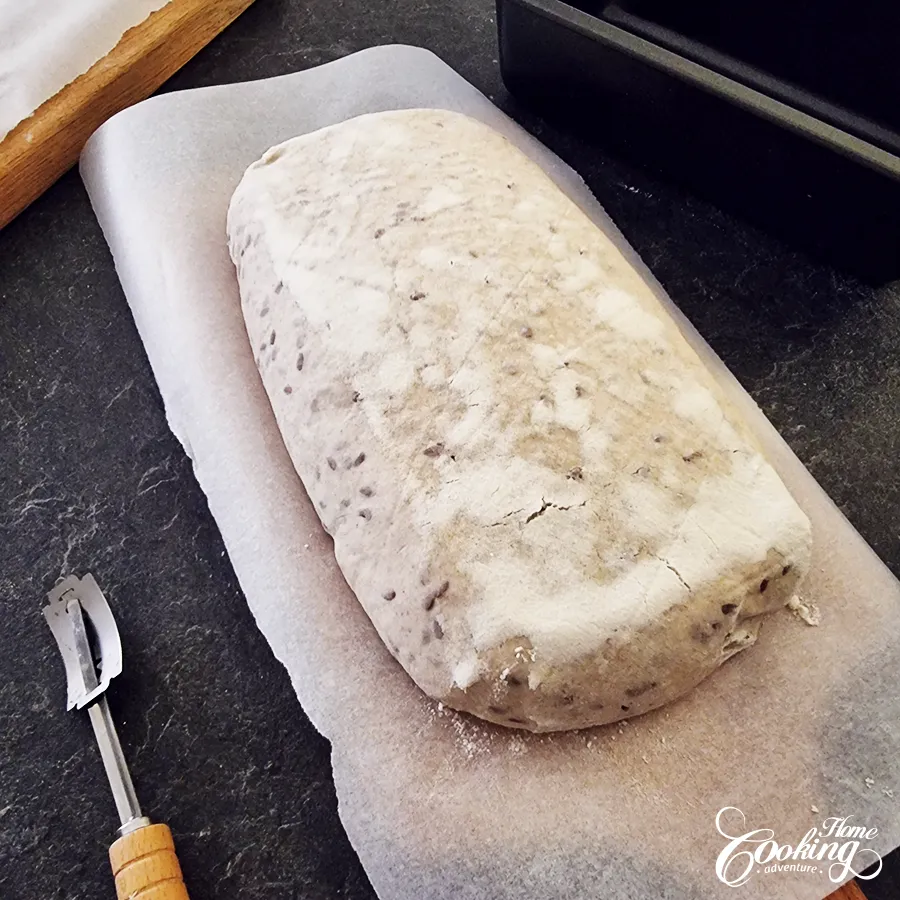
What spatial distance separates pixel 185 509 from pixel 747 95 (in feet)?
2.49

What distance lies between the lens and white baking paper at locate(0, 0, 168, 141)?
116 cm

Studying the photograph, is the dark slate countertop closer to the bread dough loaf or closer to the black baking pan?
the black baking pan

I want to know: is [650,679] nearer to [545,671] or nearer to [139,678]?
[545,671]

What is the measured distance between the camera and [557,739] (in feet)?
2.67

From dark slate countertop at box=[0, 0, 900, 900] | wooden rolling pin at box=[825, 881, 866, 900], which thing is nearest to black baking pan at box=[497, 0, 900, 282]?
dark slate countertop at box=[0, 0, 900, 900]

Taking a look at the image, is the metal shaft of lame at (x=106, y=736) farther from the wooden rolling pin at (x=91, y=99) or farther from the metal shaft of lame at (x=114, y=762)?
the wooden rolling pin at (x=91, y=99)

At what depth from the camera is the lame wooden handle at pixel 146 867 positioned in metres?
Result: 0.78

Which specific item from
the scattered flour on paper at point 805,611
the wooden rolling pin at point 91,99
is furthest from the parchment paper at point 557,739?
the wooden rolling pin at point 91,99

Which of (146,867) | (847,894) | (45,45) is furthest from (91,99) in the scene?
(847,894)

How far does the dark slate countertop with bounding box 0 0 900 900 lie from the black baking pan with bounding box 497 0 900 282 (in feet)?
0.27

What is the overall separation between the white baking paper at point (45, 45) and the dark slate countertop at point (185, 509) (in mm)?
123

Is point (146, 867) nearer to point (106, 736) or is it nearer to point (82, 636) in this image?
point (106, 736)

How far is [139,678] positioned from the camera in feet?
3.08

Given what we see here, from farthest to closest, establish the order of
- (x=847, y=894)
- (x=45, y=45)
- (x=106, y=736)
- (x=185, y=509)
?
1. (x=45, y=45)
2. (x=185, y=509)
3. (x=106, y=736)
4. (x=847, y=894)
